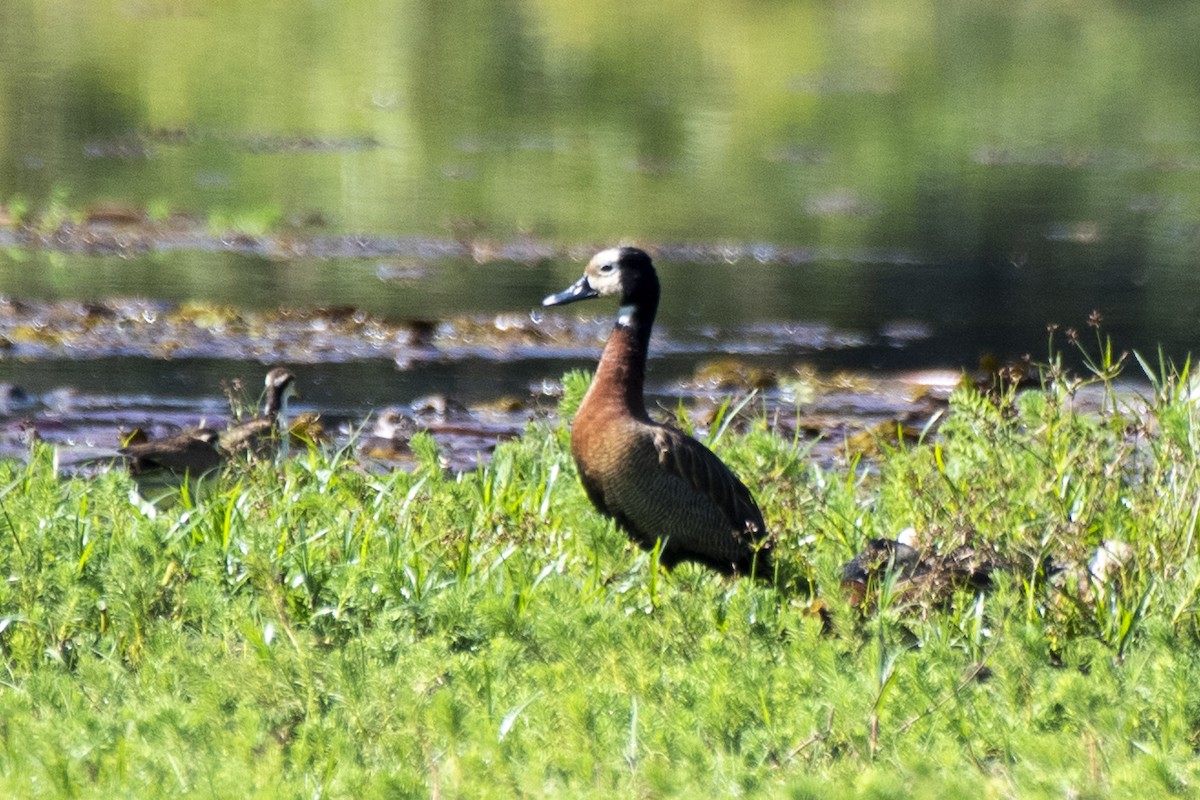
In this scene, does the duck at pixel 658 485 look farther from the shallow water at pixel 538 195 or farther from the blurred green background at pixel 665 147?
the blurred green background at pixel 665 147

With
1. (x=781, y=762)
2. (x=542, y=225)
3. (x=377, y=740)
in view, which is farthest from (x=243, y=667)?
(x=542, y=225)

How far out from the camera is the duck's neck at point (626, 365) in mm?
5562

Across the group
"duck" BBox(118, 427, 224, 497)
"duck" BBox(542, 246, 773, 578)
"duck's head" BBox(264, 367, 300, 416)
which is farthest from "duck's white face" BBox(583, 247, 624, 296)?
"duck's head" BBox(264, 367, 300, 416)

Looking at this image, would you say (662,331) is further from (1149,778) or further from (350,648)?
(1149,778)

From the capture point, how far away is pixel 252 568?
188 inches

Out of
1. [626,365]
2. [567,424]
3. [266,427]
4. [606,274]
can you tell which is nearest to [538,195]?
[266,427]

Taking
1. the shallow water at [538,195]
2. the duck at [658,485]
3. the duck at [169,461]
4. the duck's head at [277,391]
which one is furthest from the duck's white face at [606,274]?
the shallow water at [538,195]

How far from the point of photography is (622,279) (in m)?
6.01

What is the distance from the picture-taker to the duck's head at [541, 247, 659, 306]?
19.6 feet

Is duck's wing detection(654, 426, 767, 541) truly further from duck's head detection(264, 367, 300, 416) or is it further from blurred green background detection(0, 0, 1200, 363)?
blurred green background detection(0, 0, 1200, 363)

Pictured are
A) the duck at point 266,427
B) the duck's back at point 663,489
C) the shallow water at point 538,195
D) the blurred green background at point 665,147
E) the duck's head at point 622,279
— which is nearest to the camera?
the duck's back at point 663,489

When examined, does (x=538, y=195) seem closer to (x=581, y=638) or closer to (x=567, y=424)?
(x=567, y=424)

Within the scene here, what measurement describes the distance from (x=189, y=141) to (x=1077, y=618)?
12587 millimetres

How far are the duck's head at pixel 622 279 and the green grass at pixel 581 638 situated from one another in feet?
1.57
